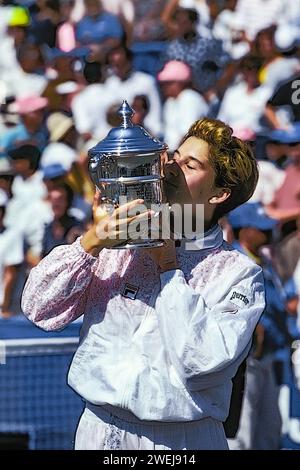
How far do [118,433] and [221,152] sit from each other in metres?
0.88

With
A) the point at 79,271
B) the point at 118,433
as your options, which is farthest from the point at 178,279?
Result: the point at 118,433

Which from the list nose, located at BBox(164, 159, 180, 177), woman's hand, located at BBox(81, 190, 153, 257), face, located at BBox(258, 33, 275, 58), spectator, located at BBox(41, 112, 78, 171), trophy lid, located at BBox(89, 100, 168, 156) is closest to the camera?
woman's hand, located at BBox(81, 190, 153, 257)

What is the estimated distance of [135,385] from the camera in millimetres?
2949

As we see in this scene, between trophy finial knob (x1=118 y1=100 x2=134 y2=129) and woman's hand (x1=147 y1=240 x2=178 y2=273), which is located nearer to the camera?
woman's hand (x1=147 y1=240 x2=178 y2=273)

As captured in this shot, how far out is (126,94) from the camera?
650cm

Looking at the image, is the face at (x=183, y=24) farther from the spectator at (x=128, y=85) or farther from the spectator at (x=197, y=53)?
the spectator at (x=128, y=85)

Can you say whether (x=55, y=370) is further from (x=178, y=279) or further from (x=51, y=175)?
(x=178, y=279)

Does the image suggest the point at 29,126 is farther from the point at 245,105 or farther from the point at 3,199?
the point at 245,105

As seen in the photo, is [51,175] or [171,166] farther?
[51,175]

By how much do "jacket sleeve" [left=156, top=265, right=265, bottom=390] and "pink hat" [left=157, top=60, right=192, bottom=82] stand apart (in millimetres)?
3543

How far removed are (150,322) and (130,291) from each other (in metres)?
0.11

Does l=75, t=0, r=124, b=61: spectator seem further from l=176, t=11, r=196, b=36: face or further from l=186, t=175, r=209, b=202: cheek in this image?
l=186, t=175, r=209, b=202: cheek

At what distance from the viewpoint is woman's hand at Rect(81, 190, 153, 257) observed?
2.87 meters

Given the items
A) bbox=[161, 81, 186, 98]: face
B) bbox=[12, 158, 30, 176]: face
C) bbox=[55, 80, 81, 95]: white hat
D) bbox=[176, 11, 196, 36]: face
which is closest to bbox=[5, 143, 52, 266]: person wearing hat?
bbox=[12, 158, 30, 176]: face
